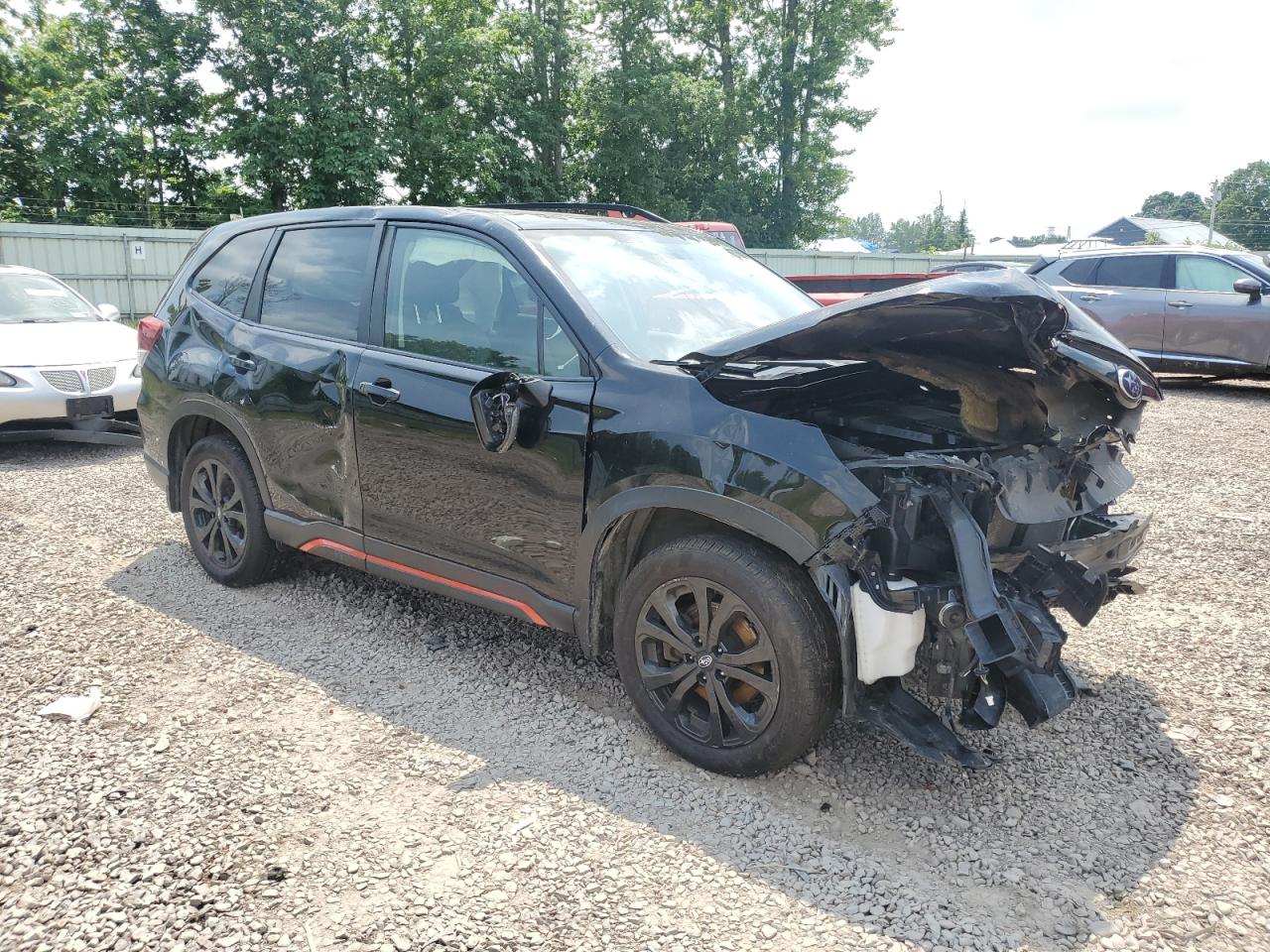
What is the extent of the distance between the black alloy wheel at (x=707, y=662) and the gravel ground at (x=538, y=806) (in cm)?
20

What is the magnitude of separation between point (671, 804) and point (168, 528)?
424 centimetres

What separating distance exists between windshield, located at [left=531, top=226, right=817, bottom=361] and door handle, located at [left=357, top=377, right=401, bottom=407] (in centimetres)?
81

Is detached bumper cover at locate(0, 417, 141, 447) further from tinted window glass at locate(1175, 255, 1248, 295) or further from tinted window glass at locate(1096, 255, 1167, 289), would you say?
tinted window glass at locate(1175, 255, 1248, 295)

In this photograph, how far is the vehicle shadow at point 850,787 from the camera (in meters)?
2.53

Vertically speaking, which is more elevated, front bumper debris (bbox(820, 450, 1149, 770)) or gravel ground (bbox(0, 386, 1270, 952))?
front bumper debris (bbox(820, 450, 1149, 770))

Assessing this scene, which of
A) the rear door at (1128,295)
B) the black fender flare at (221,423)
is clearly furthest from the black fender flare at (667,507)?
the rear door at (1128,295)

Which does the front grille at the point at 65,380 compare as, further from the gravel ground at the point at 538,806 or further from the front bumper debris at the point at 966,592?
the front bumper debris at the point at 966,592

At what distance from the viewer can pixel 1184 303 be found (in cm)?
1135

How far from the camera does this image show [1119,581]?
333cm

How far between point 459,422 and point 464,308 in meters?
0.49

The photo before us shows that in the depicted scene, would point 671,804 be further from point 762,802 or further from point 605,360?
point 605,360

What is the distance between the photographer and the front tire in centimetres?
279

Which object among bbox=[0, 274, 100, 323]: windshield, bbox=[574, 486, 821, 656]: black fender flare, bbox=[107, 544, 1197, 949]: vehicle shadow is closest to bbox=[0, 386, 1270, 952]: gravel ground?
bbox=[107, 544, 1197, 949]: vehicle shadow

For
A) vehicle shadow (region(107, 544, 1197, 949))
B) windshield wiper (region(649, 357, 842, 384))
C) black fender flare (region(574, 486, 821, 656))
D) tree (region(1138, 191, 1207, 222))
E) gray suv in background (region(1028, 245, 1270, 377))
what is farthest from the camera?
tree (region(1138, 191, 1207, 222))
